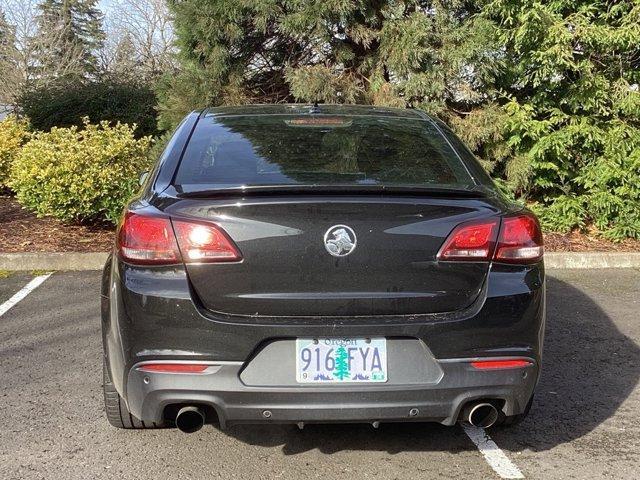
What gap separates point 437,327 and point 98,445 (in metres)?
1.73

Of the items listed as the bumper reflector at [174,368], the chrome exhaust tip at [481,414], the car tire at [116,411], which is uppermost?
the bumper reflector at [174,368]

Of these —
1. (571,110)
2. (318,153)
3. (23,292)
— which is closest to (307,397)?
(318,153)

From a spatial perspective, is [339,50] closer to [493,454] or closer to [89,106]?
[493,454]

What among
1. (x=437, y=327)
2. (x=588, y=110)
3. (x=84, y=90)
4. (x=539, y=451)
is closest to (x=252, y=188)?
(x=437, y=327)

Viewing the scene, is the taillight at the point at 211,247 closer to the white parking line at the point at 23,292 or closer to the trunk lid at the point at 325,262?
the trunk lid at the point at 325,262

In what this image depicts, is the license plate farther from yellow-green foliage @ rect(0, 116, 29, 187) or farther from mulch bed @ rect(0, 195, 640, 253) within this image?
yellow-green foliage @ rect(0, 116, 29, 187)

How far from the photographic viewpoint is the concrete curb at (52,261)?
22.2ft

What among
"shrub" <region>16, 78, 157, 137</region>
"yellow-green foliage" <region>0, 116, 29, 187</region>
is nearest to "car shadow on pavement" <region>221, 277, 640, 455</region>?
"yellow-green foliage" <region>0, 116, 29, 187</region>

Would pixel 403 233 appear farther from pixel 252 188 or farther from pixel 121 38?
pixel 121 38

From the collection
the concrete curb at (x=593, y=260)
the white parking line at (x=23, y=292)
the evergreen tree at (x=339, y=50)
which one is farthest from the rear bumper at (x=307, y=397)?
the evergreen tree at (x=339, y=50)

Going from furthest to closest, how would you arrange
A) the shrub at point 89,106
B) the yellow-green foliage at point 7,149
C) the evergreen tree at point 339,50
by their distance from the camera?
the shrub at point 89,106
the yellow-green foliage at point 7,149
the evergreen tree at point 339,50

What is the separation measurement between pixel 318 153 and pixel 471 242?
→ 2.88 ft

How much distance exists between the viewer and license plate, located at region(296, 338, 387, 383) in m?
2.56

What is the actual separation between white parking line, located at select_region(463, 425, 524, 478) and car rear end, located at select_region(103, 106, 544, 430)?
430 millimetres
